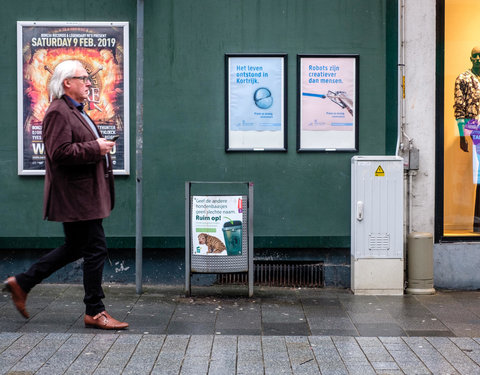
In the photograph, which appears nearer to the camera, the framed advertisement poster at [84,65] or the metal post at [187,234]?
the metal post at [187,234]

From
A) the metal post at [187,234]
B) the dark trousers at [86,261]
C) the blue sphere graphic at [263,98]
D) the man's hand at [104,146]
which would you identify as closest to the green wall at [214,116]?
the blue sphere graphic at [263,98]

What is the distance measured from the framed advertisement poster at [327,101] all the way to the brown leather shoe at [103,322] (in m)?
3.07

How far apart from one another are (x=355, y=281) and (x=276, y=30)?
292 centimetres

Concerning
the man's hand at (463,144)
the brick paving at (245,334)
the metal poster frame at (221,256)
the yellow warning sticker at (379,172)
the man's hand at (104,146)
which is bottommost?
the brick paving at (245,334)

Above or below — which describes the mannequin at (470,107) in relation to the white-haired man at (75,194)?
above

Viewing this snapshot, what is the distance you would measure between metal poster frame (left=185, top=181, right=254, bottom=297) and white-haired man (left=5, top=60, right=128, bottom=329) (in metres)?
1.39

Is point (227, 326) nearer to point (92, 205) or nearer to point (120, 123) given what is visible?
point (92, 205)

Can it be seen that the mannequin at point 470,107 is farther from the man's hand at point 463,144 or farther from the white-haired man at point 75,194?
the white-haired man at point 75,194

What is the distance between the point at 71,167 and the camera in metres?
5.94

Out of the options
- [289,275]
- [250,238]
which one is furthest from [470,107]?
[250,238]

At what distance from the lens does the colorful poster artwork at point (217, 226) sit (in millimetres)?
7293

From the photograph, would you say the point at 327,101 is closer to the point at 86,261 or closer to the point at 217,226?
the point at 217,226

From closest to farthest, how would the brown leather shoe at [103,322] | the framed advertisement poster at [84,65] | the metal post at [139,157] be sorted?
the brown leather shoe at [103,322] → the metal post at [139,157] → the framed advertisement poster at [84,65]

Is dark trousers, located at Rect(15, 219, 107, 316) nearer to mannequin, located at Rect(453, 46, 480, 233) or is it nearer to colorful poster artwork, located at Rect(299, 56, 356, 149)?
colorful poster artwork, located at Rect(299, 56, 356, 149)
